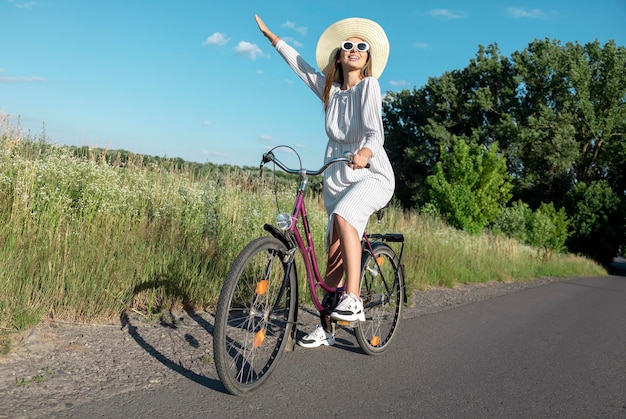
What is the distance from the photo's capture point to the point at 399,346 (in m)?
5.28

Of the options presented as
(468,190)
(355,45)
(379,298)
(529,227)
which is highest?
(355,45)

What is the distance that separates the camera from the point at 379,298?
4.93 meters

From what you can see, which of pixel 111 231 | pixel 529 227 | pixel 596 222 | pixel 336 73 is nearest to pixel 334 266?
pixel 336 73

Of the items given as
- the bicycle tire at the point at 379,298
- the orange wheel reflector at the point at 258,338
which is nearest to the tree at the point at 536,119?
the bicycle tire at the point at 379,298

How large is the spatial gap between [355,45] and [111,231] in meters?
3.05

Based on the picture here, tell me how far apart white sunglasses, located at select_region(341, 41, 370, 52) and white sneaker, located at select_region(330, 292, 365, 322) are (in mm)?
1870

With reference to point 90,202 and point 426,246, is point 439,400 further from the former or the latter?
point 426,246

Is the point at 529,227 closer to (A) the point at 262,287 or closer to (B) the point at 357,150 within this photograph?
(B) the point at 357,150

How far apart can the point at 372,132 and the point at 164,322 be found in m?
2.43

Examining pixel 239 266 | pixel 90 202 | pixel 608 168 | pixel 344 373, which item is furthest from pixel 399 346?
pixel 608 168

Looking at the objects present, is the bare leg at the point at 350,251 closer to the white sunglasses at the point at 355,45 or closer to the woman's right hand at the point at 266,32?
the white sunglasses at the point at 355,45

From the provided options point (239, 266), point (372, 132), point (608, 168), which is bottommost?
point (239, 266)

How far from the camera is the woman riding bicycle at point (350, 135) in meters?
4.11

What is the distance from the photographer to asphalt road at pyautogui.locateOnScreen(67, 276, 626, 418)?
11.2 feet
